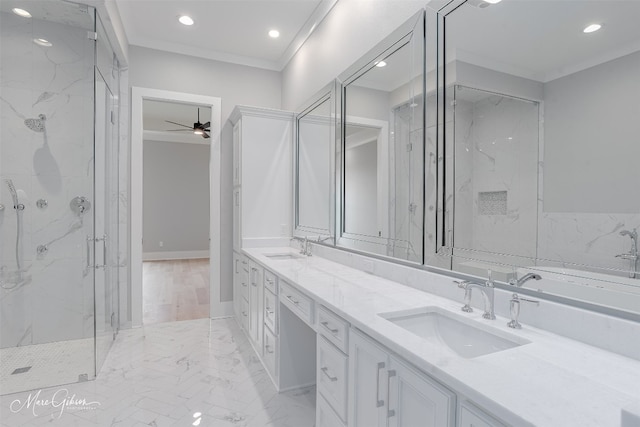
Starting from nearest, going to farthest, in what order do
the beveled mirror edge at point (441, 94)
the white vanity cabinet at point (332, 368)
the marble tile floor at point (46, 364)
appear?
the white vanity cabinet at point (332, 368), the beveled mirror edge at point (441, 94), the marble tile floor at point (46, 364)

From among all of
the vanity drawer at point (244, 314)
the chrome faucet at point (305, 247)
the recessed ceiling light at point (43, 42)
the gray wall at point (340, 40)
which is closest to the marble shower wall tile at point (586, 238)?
the gray wall at point (340, 40)

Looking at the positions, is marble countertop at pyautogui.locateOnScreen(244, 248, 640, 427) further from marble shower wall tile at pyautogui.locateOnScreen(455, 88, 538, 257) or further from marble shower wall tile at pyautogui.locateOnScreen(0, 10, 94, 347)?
marble shower wall tile at pyautogui.locateOnScreen(0, 10, 94, 347)

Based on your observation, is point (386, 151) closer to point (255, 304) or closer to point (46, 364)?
point (255, 304)

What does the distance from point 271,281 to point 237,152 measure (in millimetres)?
1711

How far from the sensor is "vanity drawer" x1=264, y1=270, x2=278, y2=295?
2.27 metres

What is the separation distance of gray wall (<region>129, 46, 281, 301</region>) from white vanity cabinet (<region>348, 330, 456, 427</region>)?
112 inches

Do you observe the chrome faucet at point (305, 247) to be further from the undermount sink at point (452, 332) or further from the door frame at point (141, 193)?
the undermount sink at point (452, 332)

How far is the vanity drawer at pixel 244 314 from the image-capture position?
3126mm

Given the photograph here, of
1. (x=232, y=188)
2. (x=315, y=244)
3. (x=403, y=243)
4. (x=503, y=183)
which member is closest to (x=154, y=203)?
(x=232, y=188)

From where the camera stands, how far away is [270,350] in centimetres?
241

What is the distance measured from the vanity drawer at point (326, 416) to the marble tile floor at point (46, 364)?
1860mm

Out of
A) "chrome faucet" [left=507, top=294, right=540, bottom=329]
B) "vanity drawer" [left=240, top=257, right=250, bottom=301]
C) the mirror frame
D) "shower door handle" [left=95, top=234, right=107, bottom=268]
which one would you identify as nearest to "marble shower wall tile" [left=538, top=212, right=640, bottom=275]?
"chrome faucet" [left=507, top=294, right=540, bottom=329]

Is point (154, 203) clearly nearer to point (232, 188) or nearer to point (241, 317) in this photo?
point (232, 188)

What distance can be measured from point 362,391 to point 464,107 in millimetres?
1285
